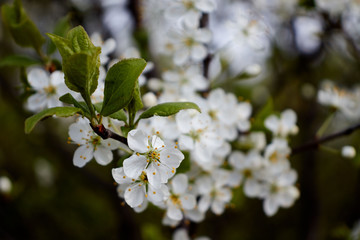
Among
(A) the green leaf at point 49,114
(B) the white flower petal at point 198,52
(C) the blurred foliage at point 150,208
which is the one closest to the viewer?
(A) the green leaf at point 49,114

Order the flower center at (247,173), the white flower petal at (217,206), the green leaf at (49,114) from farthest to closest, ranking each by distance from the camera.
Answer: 1. the flower center at (247,173)
2. the white flower petal at (217,206)
3. the green leaf at (49,114)

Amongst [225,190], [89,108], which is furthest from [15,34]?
[225,190]

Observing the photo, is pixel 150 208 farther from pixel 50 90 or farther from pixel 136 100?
pixel 136 100

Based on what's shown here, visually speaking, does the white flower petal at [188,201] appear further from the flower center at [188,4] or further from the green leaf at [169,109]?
the flower center at [188,4]

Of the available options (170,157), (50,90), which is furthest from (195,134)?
(50,90)

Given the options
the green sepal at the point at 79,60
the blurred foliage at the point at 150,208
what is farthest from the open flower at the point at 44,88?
the blurred foliage at the point at 150,208

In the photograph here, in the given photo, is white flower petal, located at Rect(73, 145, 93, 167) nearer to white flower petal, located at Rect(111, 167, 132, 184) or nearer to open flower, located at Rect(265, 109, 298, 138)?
white flower petal, located at Rect(111, 167, 132, 184)
